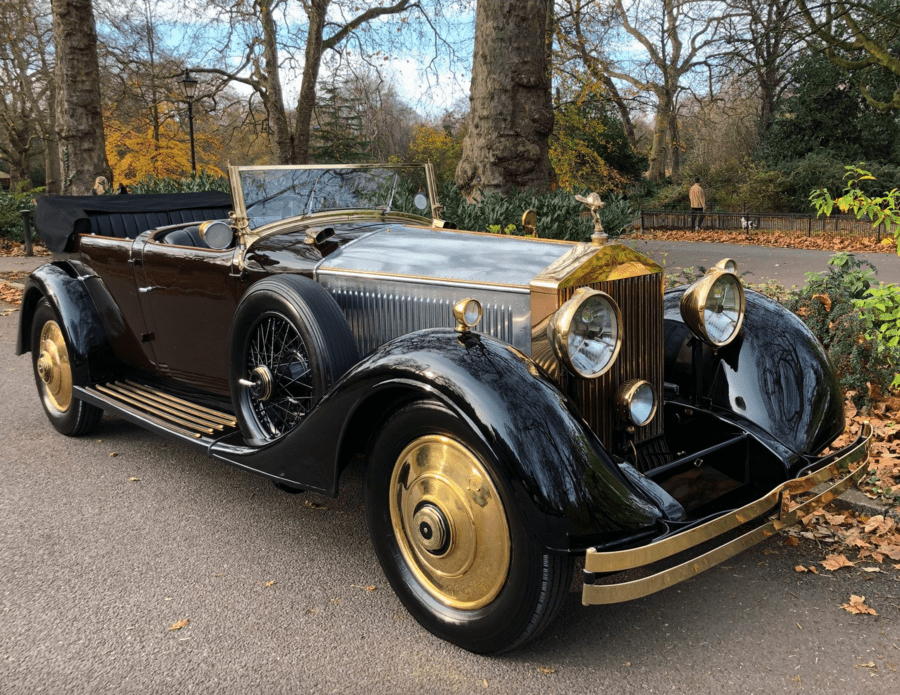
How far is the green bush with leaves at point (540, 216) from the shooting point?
6969mm

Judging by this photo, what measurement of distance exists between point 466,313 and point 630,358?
0.83m

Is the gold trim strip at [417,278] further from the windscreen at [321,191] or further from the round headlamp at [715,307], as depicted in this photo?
the round headlamp at [715,307]

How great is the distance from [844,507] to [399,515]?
2271 mm

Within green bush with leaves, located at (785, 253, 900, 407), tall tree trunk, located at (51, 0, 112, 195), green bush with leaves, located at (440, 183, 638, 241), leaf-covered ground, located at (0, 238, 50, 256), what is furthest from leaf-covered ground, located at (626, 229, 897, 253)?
leaf-covered ground, located at (0, 238, 50, 256)

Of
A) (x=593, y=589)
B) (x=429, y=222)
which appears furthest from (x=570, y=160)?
(x=593, y=589)

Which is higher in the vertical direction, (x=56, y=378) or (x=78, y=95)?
(x=78, y=95)

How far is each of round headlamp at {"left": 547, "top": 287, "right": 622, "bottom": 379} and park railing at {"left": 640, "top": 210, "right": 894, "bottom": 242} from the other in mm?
16193

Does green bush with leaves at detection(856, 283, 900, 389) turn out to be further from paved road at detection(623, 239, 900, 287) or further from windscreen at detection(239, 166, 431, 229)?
paved road at detection(623, 239, 900, 287)

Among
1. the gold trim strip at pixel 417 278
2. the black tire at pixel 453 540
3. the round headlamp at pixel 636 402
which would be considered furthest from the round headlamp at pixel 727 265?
the black tire at pixel 453 540

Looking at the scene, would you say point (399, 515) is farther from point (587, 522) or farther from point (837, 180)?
point (837, 180)

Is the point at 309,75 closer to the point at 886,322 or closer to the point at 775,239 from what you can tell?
the point at 775,239

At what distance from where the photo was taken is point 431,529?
2.64 metres

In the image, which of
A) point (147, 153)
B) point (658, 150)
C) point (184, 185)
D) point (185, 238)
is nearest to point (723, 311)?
point (185, 238)

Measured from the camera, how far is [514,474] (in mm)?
2324
